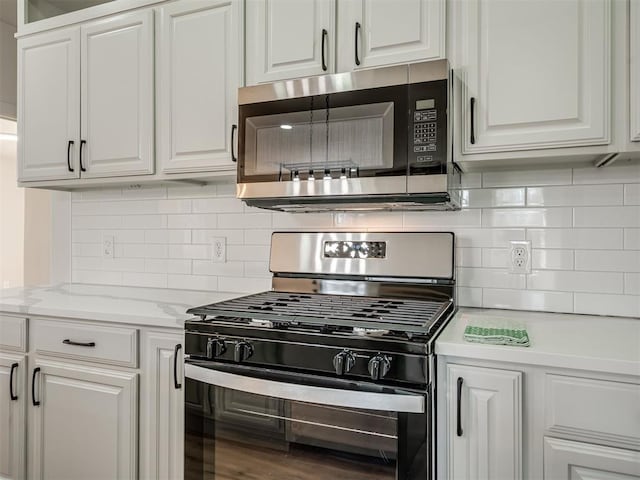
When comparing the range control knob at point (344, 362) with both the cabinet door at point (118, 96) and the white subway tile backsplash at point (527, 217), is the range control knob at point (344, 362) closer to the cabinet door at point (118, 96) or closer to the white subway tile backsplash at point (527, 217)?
the white subway tile backsplash at point (527, 217)

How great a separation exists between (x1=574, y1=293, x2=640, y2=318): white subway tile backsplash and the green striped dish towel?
42cm

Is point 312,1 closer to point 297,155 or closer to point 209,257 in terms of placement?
point 297,155

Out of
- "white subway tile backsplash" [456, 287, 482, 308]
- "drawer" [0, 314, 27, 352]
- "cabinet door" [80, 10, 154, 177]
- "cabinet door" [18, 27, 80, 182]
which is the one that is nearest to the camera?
"white subway tile backsplash" [456, 287, 482, 308]

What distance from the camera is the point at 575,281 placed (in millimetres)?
1628

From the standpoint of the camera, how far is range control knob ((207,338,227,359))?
→ 140cm

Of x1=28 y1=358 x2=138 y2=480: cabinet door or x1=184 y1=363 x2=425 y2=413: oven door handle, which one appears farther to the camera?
x1=28 y1=358 x2=138 y2=480: cabinet door

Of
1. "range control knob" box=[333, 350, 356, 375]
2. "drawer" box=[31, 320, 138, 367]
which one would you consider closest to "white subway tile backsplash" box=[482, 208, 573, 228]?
"range control knob" box=[333, 350, 356, 375]

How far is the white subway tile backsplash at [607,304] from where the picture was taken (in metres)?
1.55

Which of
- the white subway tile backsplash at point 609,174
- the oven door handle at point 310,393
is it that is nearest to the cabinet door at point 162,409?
the oven door handle at point 310,393

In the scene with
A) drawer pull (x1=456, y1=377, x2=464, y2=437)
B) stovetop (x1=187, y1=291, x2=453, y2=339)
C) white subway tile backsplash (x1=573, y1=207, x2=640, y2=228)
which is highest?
white subway tile backsplash (x1=573, y1=207, x2=640, y2=228)

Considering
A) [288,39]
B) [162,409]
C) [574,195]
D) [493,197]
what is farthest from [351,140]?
[162,409]

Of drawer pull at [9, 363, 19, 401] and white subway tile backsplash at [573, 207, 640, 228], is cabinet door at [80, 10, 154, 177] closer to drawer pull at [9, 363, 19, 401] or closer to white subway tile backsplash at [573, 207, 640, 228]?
drawer pull at [9, 363, 19, 401]

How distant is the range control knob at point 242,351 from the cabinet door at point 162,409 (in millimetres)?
319

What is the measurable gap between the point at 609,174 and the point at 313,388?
1259mm
